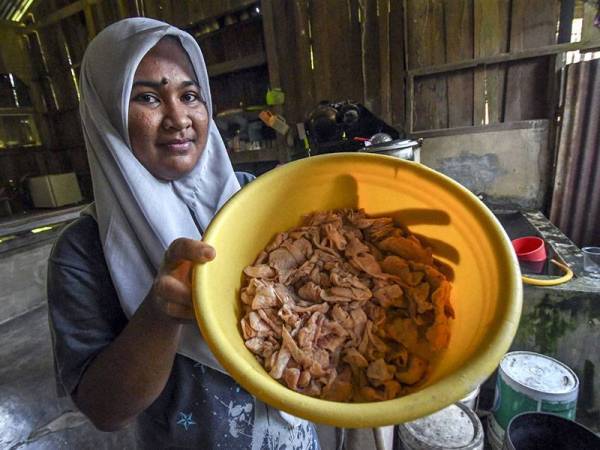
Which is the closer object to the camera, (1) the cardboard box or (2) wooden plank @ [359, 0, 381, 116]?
(2) wooden plank @ [359, 0, 381, 116]

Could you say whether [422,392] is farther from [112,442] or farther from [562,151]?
[562,151]

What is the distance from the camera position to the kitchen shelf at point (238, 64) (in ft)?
12.2

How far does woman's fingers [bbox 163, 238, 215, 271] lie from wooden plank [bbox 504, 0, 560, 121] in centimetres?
323

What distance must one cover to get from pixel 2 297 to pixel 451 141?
5125 mm

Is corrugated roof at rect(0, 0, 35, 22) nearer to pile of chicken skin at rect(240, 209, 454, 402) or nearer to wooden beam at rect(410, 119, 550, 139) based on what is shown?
wooden beam at rect(410, 119, 550, 139)

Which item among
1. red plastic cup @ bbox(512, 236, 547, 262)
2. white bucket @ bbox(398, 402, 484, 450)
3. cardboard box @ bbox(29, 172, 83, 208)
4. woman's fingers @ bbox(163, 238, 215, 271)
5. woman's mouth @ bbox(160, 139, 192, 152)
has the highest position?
woman's mouth @ bbox(160, 139, 192, 152)

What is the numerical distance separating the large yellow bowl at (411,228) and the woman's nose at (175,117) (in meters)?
0.26

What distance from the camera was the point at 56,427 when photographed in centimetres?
210

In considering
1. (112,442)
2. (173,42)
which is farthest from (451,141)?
(112,442)

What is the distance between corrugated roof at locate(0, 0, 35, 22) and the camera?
5.69 metres

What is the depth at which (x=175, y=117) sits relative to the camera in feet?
2.61

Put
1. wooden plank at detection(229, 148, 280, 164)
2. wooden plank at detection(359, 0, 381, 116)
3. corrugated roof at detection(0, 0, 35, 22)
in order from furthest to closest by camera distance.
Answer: corrugated roof at detection(0, 0, 35, 22) < wooden plank at detection(229, 148, 280, 164) < wooden plank at detection(359, 0, 381, 116)

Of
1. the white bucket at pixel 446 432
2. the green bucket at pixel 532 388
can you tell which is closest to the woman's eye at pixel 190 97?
the white bucket at pixel 446 432

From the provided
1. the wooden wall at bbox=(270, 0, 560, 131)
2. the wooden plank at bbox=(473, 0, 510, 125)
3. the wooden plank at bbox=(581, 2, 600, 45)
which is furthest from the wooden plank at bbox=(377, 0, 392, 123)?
the wooden plank at bbox=(581, 2, 600, 45)
